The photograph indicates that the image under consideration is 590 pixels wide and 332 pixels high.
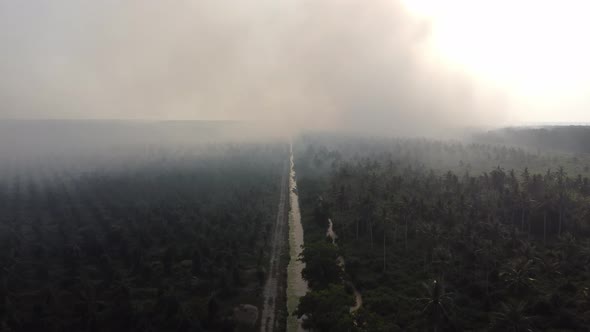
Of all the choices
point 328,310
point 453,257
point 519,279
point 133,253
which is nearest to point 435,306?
point 328,310

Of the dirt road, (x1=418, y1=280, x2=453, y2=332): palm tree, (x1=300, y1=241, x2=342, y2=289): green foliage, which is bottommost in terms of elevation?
the dirt road

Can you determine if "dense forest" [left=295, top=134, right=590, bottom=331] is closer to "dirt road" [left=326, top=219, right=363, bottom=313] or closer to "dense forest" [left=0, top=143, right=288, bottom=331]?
"dirt road" [left=326, top=219, right=363, bottom=313]

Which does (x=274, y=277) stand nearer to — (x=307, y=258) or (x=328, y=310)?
(x=307, y=258)

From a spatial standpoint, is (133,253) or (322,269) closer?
(322,269)

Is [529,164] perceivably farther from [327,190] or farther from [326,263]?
[326,263]

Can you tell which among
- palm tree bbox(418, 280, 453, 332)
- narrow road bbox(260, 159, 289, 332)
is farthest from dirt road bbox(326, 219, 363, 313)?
narrow road bbox(260, 159, 289, 332)

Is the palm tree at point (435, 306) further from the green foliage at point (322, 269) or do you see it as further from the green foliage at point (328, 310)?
the green foliage at point (322, 269)

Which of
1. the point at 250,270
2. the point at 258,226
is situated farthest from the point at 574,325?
the point at 258,226
